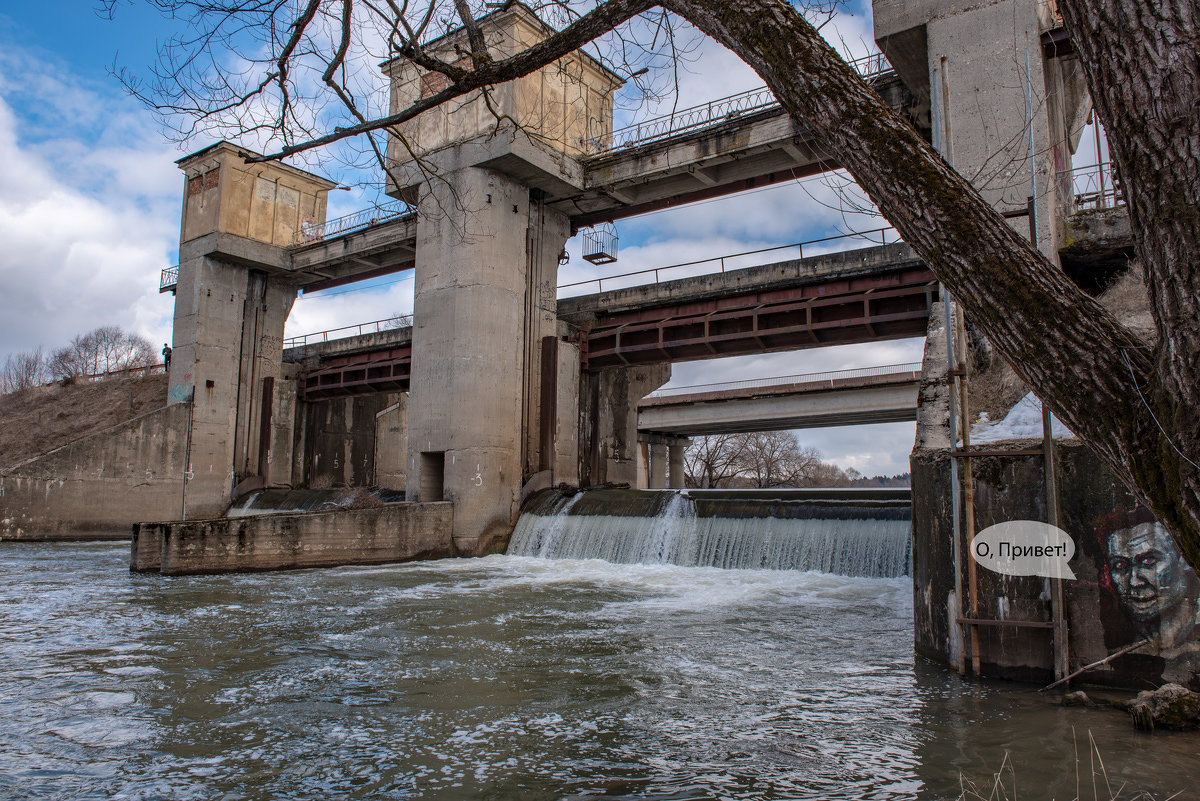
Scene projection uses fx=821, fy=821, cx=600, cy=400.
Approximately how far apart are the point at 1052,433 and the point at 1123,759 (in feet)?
9.43

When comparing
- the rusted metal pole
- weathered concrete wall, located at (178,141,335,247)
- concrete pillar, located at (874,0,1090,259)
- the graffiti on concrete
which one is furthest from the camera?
weathered concrete wall, located at (178,141,335,247)

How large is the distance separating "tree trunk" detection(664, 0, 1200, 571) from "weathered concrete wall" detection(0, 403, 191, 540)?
27.8m

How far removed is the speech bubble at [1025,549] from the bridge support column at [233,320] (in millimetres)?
27079

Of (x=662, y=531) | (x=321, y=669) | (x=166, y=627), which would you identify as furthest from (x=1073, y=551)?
(x=662, y=531)

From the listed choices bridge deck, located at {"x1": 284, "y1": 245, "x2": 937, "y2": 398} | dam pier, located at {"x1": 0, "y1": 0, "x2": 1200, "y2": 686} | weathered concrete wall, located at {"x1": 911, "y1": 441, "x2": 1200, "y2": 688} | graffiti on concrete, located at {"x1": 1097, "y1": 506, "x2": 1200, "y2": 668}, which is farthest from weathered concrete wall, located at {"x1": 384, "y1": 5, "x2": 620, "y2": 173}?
graffiti on concrete, located at {"x1": 1097, "y1": 506, "x2": 1200, "y2": 668}

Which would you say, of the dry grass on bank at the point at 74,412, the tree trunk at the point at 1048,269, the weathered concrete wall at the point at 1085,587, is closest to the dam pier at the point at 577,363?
the weathered concrete wall at the point at 1085,587

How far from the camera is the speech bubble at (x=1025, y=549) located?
6371 millimetres

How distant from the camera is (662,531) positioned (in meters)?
16.8

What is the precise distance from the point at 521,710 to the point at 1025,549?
13.6 ft

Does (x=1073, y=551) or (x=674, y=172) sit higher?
(x=674, y=172)

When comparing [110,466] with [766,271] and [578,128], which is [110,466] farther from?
[766,271]

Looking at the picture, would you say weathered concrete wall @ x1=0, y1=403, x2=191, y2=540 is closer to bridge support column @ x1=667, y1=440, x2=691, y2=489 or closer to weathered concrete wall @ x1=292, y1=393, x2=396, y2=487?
weathered concrete wall @ x1=292, y1=393, x2=396, y2=487

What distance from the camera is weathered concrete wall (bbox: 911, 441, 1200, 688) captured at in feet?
19.6

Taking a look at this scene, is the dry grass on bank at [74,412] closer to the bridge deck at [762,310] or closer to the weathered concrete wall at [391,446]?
the weathered concrete wall at [391,446]
